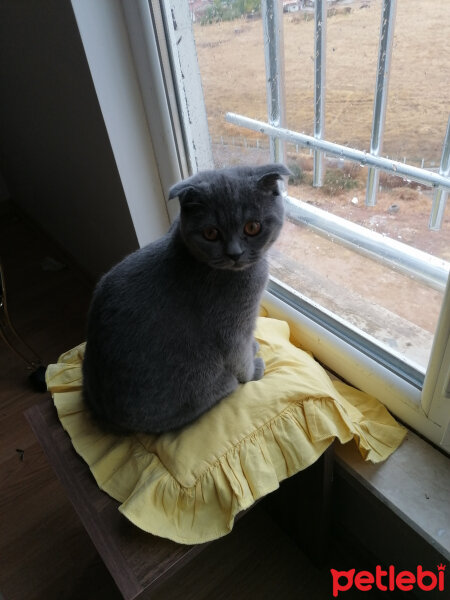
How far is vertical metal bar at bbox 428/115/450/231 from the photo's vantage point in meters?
0.63

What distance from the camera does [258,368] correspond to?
2.75 feet

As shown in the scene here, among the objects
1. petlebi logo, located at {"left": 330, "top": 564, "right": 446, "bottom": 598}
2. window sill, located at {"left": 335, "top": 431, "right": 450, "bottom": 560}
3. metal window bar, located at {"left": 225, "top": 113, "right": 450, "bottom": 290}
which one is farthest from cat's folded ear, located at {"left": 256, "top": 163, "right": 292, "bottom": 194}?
petlebi logo, located at {"left": 330, "top": 564, "right": 446, "bottom": 598}

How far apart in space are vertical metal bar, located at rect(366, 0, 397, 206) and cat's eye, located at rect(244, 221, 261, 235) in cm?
26

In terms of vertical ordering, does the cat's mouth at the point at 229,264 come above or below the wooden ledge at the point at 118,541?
above

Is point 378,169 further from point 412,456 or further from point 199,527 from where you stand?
point 199,527

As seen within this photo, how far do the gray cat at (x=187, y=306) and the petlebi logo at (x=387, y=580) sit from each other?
1.62 feet

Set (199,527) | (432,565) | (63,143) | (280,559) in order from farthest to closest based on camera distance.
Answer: (63,143), (280,559), (432,565), (199,527)

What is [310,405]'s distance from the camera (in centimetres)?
73

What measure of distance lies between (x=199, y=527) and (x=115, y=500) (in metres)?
0.15

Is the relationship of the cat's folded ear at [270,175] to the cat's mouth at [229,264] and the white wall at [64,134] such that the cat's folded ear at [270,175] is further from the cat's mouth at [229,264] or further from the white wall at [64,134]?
the white wall at [64,134]

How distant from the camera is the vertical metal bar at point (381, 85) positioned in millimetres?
605

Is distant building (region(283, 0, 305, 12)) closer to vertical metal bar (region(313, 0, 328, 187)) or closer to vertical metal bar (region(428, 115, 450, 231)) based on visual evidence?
vertical metal bar (region(313, 0, 328, 187))

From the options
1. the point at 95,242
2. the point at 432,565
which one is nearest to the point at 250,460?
the point at 432,565

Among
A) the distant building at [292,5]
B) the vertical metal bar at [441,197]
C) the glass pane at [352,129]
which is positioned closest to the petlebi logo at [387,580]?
the glass pane at [352,129]
